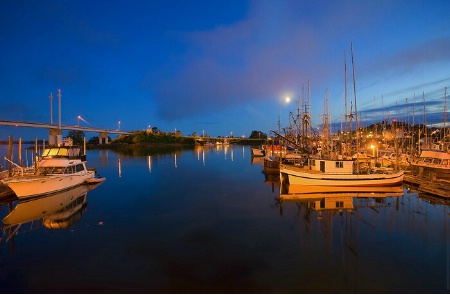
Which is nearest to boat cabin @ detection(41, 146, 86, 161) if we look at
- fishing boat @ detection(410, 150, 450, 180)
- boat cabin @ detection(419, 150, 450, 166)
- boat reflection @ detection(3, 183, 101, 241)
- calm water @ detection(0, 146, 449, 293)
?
Result: boat reflection @ detection(3, 183, 101, 241)

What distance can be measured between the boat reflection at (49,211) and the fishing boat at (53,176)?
71cm

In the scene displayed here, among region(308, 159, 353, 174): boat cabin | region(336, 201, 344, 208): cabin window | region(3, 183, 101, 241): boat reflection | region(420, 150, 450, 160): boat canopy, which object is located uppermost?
region(420, 150, 450, 160): boat canopy

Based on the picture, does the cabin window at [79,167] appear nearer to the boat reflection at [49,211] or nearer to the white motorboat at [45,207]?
the white motorboat at [45,207]

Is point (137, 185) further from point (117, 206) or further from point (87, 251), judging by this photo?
point (87, 251)

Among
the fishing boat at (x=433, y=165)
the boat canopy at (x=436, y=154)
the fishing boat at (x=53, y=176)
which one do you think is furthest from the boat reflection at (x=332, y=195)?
the fishing boat at (x=53, y=176)

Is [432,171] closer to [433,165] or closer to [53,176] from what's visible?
[433,165]

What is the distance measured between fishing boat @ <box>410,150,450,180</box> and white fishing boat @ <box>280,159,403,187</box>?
6881 millimetres

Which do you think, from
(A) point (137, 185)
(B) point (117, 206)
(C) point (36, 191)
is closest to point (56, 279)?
(B) point (117, 206)

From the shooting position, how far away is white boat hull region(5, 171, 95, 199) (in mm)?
21562

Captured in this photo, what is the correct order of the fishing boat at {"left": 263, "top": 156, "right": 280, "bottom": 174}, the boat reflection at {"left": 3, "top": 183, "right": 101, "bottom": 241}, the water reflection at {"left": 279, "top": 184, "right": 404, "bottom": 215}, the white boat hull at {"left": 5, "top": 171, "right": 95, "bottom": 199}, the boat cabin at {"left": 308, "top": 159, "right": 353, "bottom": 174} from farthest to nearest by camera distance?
the fishing boat at {"left": 263, "top": 156, "right": 280, "bottom": 174} < the boat cabin at {"left": 308, "top": 159, "right": 353, "bottom": 174} < the white boat hull at {"left": 5, "top": 171, "right": 95, "bottom": 199} < the water reflection at {"left": 279, "top": 184, "right": 404, "bottom": 215} < the boat reflection at {"left": 3, "top": 183, "right": 101, "bottom": 241}

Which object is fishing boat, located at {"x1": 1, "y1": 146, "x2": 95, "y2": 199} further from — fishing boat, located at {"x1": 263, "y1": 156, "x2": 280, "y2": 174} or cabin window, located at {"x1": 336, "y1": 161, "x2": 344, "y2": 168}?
cabin window, located at {"x1": 336, "y1": 161, "x2": 344, "y2": 168}

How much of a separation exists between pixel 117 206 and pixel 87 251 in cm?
916

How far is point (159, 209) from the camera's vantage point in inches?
800

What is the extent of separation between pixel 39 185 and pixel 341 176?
88.1ft
